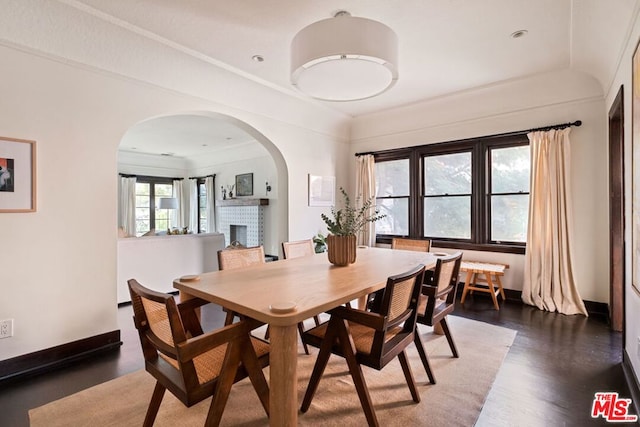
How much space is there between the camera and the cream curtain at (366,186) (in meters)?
5.21

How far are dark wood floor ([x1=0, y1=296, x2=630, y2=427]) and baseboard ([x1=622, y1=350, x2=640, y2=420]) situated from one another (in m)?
0.04

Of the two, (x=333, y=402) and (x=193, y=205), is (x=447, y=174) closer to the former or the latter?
(x=333, y=402)

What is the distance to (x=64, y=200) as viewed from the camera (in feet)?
8.09

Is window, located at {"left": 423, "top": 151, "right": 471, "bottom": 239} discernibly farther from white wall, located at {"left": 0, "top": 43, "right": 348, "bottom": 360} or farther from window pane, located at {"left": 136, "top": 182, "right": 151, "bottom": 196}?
window pane, located at {"left": 136, "top": 182, "right": 151, "bottom": 196}

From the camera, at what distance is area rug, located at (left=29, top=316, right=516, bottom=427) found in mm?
1751

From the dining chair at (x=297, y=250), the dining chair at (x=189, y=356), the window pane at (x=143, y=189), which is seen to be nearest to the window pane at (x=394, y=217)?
the dining chair at (x=297, y=250)

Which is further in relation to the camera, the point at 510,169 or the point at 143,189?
the point at 143,189

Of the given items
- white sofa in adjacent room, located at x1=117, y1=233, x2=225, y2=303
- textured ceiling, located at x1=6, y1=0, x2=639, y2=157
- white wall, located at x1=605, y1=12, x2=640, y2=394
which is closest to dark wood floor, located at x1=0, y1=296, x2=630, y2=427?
white wall, located at x1=605, y1=12, x2=640, y2=394

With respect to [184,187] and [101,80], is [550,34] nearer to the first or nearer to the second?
[101,80]

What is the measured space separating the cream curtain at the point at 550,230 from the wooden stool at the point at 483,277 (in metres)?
0.30

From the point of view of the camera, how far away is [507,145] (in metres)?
4.07

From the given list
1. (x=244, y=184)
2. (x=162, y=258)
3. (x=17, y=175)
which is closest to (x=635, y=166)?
(x=17, y=175)

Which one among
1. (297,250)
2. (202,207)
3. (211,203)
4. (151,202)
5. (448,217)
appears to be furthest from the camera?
(202,207)

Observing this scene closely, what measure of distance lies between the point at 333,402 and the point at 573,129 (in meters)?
3.85
